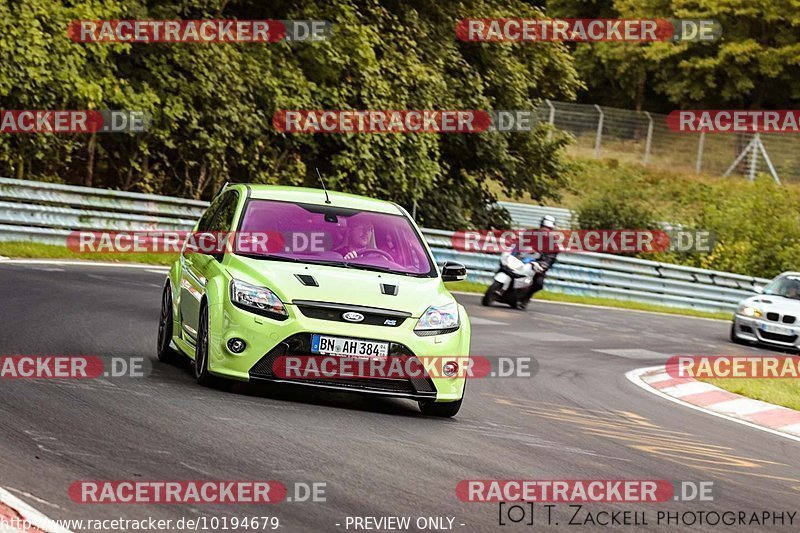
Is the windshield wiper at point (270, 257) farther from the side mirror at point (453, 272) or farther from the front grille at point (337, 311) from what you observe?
the side mirror at point (453, 272)

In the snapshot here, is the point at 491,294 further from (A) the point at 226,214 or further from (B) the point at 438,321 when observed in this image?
(B) the point at 438,321

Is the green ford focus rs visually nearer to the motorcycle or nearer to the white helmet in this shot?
the white helmet

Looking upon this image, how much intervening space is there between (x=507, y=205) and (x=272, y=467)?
4176cm

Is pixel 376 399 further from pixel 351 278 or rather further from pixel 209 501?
pixel 209 501

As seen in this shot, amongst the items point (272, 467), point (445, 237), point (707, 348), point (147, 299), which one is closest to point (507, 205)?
point (445, 237)

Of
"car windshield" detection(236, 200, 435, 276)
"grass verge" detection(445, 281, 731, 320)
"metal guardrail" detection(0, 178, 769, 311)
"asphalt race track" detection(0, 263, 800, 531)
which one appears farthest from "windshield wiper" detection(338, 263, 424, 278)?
"grass verge" detection(445, 281, 731, 320)

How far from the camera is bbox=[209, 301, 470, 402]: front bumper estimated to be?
29.6ft

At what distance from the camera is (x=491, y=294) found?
23547mm

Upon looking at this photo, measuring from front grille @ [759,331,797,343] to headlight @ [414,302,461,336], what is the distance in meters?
13.6

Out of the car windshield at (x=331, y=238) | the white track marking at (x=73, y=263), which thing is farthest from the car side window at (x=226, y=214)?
the white track marking at (x=73, y=263)

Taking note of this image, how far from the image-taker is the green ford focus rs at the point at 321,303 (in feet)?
29.8

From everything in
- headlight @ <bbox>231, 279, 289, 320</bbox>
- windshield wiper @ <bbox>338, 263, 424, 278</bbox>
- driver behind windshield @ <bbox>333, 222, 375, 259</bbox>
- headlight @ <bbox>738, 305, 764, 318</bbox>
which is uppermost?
driver behind windshield @ <bbox>333, 222, 375, 259</bbox>

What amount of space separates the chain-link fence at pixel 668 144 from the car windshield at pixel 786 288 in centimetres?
2830

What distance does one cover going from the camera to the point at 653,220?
4078 cm
